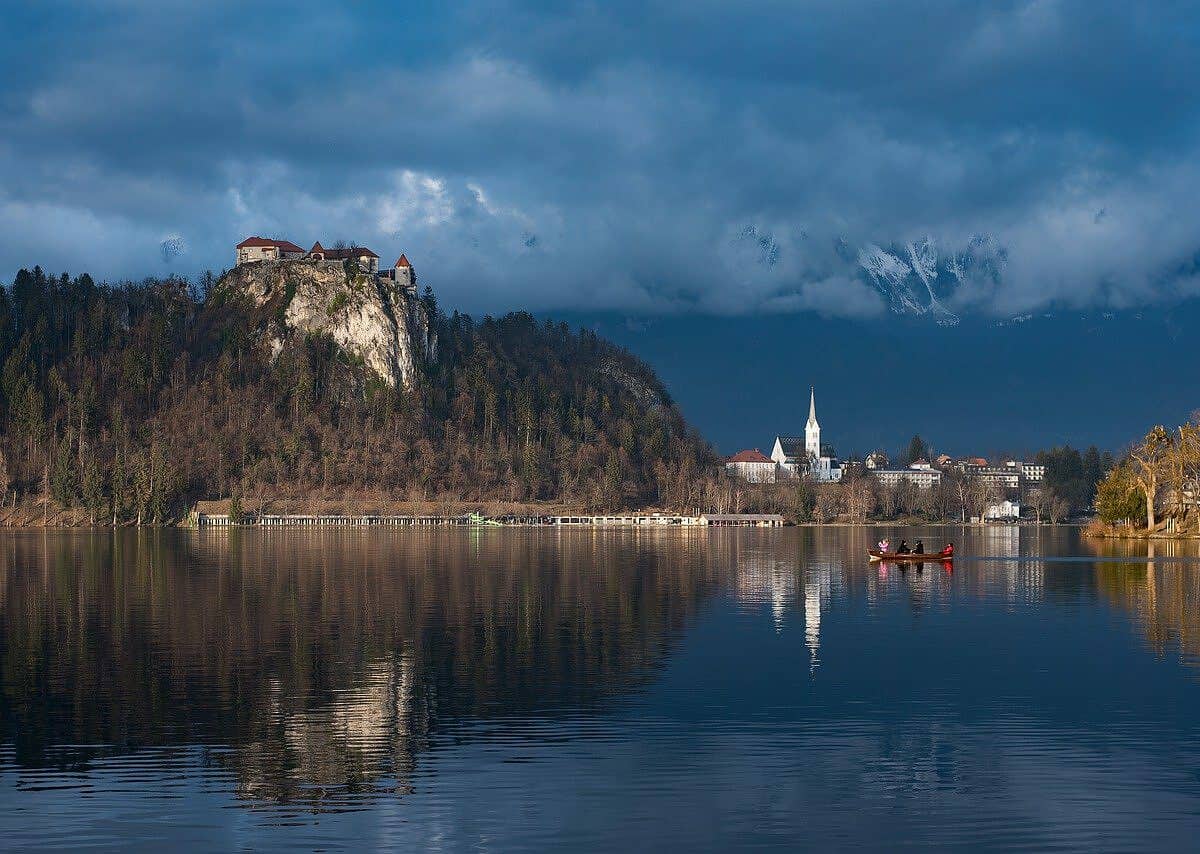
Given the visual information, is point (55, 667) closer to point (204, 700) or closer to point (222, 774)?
point (204, 700)

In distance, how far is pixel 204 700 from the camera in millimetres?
44562

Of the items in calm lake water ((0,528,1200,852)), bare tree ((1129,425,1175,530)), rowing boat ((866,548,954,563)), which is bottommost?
calm lake water ((0,528,1200,852))

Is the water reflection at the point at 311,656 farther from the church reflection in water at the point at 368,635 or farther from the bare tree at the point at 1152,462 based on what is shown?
the bare tree at the point at 1152,462

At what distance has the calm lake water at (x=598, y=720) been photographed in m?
30.5

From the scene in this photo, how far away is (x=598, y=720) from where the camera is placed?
135 ft

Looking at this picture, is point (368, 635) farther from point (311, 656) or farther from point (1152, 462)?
point (1152, 462)

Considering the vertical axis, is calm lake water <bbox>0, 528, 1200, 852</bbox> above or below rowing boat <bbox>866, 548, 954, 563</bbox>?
below

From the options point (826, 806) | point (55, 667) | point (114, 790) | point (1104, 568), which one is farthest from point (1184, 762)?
point (1104, 568)

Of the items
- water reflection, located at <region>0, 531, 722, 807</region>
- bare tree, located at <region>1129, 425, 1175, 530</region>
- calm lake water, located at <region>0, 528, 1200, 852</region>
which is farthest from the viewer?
bare tree, located at <region>1129, 425, 1175, 530</region>

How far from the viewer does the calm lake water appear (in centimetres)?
3050

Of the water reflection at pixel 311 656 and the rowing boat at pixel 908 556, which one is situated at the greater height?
the rowing boat at pixel 908 556

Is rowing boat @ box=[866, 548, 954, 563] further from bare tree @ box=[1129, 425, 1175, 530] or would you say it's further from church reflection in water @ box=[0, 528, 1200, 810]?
bare tree @ box=[1129, 425, 1175, 530]

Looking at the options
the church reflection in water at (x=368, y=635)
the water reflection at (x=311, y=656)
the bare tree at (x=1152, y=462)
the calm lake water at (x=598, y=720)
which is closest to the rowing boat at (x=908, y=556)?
the church reflection in water at (x=368, y=635)

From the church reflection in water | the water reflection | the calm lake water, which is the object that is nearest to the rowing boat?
the church reflection in water
